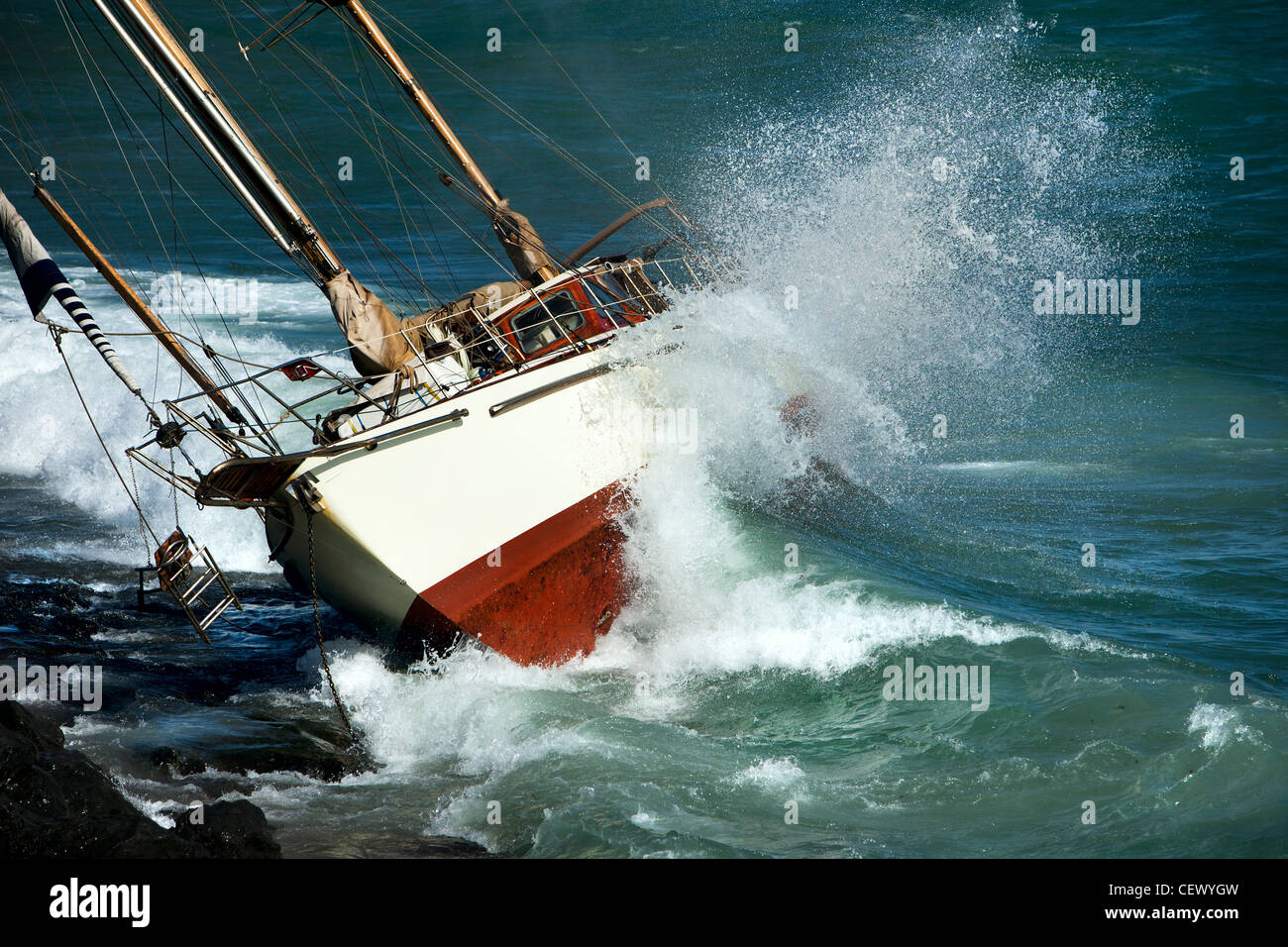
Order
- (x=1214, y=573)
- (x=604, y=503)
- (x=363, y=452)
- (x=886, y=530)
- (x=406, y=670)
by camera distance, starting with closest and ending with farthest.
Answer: (x=363, y=452) → (x=406, y=670) → (x=604, y=503) → (x=1214, y=573) → (x=886, y=530)

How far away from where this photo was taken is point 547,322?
11789 mm

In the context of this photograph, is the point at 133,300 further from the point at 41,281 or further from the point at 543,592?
the point at 543,592

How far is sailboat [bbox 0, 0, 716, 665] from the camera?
30.7ft

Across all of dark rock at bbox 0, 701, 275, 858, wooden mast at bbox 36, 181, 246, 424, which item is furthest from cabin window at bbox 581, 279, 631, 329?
dark rock at bbox 0, 701, 275, 858

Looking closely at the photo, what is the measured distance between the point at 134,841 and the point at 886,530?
9.72 meters

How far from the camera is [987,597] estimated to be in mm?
12062

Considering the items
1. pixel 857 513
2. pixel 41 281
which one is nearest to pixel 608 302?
pixel 857 513

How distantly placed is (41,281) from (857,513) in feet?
31.5

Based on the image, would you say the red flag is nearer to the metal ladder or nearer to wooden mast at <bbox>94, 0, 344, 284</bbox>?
wooden mast at <bbox>94, 0, 344, 284</bbox>

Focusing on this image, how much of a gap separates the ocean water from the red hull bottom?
31 centimetres

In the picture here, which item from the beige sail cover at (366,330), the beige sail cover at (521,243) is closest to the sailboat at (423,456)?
the beige sail cover at (366,330)

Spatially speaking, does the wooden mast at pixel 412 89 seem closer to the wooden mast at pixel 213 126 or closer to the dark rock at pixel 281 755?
the wooden mast at pixel 213 126
